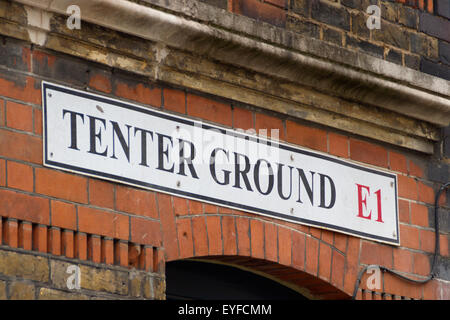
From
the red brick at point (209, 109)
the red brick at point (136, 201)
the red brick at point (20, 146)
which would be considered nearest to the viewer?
the red brick at point (20, 146)

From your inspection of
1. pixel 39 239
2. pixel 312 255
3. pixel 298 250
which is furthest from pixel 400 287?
pixel 39 239

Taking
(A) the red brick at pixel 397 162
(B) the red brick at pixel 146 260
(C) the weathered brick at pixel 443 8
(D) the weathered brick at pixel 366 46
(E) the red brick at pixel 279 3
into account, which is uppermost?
(C) the weathered brick at pixel 443 8

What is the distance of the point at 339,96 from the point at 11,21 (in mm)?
2229

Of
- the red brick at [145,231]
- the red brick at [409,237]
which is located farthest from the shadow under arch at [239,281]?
the red brick at [409,237]

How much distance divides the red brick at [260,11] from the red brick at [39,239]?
1.91 metres

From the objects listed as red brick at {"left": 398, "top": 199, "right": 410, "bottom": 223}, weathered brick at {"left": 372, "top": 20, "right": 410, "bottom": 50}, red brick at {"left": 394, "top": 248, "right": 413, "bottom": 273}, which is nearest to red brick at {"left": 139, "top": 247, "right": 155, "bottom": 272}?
red brick at {"left": 394, "top": 248, "right": 413, "bottom": 273}

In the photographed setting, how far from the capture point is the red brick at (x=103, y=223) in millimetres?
6113

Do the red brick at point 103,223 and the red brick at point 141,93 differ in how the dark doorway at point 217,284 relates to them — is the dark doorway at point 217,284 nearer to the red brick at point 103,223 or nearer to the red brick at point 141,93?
the red brick at point 103,223

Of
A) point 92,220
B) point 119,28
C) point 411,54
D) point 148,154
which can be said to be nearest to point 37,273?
point 92,220

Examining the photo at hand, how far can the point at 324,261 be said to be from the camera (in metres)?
7.18

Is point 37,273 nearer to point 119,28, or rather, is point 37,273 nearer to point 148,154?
point 148,154

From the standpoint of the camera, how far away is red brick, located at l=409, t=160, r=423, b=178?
7.82m

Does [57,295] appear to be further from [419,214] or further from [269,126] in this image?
[419,214]

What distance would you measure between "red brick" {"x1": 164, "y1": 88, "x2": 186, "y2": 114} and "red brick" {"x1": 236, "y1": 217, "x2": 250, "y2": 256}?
690 mm
